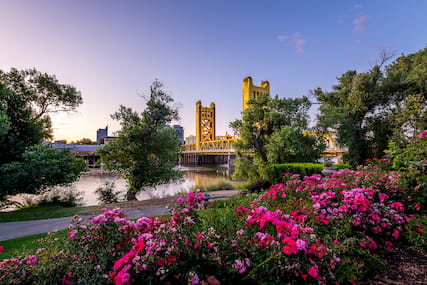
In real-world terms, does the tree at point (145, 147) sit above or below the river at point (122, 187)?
above

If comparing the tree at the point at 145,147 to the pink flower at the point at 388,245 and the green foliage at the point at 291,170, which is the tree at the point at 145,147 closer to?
the green foliage at the point at 291,170

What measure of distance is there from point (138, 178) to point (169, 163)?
5.87 ft

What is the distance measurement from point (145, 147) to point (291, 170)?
749 cm

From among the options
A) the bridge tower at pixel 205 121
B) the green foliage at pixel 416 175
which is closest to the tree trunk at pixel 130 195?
the green foliage at pixel 416 175

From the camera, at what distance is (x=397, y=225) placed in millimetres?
3000

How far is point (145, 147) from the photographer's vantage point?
10.5 metres

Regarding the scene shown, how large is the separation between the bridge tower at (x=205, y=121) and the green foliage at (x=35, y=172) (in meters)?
33.5

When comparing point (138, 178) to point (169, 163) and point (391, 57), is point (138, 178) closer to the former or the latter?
point (169, 163)

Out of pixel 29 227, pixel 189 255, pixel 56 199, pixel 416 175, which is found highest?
pixel 416 175

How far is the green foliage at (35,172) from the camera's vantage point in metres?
7.19

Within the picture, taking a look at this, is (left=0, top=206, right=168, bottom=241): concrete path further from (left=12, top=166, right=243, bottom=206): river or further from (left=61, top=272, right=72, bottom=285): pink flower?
(left=12, top=166, right=243, bottom=206): river

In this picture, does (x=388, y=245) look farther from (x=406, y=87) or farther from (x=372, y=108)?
(x=406, y=87)

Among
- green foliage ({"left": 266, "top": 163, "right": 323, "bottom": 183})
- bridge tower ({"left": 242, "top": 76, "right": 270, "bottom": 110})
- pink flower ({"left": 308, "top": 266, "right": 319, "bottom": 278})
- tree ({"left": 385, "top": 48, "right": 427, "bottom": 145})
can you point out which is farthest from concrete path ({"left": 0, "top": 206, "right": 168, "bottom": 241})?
bridge tower ({"left": 242, "top": 76, "right": 270, "bottom": 110})

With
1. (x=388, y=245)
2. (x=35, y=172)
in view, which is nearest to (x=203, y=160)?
(x=35, y=172)
